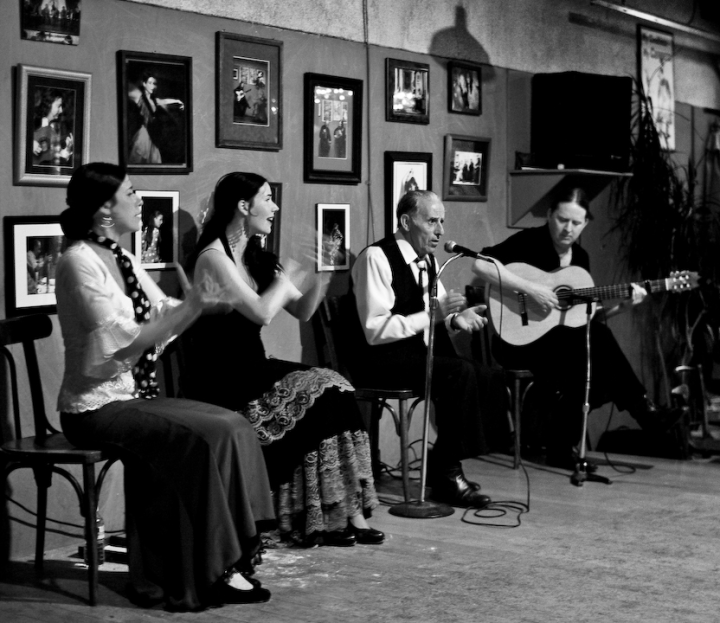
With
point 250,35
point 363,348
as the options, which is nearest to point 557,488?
point 363,348

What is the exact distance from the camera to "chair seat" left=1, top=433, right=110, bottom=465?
3.44 metres

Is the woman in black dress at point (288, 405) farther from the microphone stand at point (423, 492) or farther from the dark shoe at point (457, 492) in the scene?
the dark shoe at point (457, 492)

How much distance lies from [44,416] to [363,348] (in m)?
1.52

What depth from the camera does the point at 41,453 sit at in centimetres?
346

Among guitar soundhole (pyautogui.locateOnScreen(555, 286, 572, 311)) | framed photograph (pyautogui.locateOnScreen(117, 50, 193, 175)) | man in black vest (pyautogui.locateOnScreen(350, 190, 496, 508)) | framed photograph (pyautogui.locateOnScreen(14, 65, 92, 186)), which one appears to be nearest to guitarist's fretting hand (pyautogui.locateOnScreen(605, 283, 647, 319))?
guitar soundhole (pyautogui.locateOnScreen(555, 286, 572, 311))

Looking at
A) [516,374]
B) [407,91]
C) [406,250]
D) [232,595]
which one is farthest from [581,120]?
[232,595]

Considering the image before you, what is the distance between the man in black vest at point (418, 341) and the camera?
15.6 feet

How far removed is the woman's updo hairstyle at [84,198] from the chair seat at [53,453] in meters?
0.65

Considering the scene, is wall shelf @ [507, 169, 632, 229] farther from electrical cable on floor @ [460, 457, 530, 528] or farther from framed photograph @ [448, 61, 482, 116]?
electrical cable on floor @ [460, 457, 530, 528]

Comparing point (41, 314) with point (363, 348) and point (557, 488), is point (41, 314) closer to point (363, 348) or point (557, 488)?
point (363, 348)

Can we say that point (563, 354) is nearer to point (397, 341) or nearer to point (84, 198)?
point (397, 341)

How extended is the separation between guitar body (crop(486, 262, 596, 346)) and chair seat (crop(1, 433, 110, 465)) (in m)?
2.57

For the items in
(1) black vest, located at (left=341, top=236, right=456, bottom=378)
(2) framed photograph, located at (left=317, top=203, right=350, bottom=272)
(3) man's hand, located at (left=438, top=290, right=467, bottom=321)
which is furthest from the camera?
(2) framed photograph, located at (left=317, top=203, right=350, bottom=272)

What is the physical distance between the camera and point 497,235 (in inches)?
247
